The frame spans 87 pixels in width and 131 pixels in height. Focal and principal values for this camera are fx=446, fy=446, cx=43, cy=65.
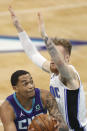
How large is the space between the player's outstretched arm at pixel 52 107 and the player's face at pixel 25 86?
0.73ft

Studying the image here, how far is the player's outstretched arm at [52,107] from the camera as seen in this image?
5415 mm

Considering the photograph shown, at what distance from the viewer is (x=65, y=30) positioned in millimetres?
12859

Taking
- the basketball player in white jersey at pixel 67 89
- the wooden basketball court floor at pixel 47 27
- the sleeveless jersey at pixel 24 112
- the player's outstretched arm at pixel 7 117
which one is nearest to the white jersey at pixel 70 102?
the basketball player in white jersey at pixel 67 89

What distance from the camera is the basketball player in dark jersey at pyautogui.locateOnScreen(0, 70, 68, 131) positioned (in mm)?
5629

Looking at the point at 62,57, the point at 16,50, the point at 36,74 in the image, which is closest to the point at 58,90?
the point at 62,57

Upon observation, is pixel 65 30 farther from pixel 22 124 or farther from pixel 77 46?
pixel 22 124

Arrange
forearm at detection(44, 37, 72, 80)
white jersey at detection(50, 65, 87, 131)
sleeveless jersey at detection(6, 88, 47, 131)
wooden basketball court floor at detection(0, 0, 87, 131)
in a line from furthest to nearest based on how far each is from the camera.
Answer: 1. wooden basketball court floor at detection(0, 0, 87, 131)
2. sleeveless jersey at detection(6, 88, 47, 131)
3. white jersey at detection(50, 65, 87, 131)
4. forearm at detection(44, 37, 72, 80)

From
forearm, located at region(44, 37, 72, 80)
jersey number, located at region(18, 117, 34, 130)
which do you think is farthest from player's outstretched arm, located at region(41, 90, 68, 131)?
forearm, located at region(44, 37, 72, 80)

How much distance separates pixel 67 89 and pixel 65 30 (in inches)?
296

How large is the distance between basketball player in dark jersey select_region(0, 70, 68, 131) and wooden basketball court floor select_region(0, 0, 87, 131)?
3.41 m

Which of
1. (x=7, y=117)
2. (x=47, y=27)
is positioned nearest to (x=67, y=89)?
(x=7, y=117)

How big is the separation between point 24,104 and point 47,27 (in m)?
7.43

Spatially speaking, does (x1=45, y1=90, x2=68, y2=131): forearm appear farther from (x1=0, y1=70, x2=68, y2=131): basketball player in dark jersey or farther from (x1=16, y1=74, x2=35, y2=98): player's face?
(x1=16, y1=74, x2=35, y2=98): player's face

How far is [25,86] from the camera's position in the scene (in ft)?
18.4
